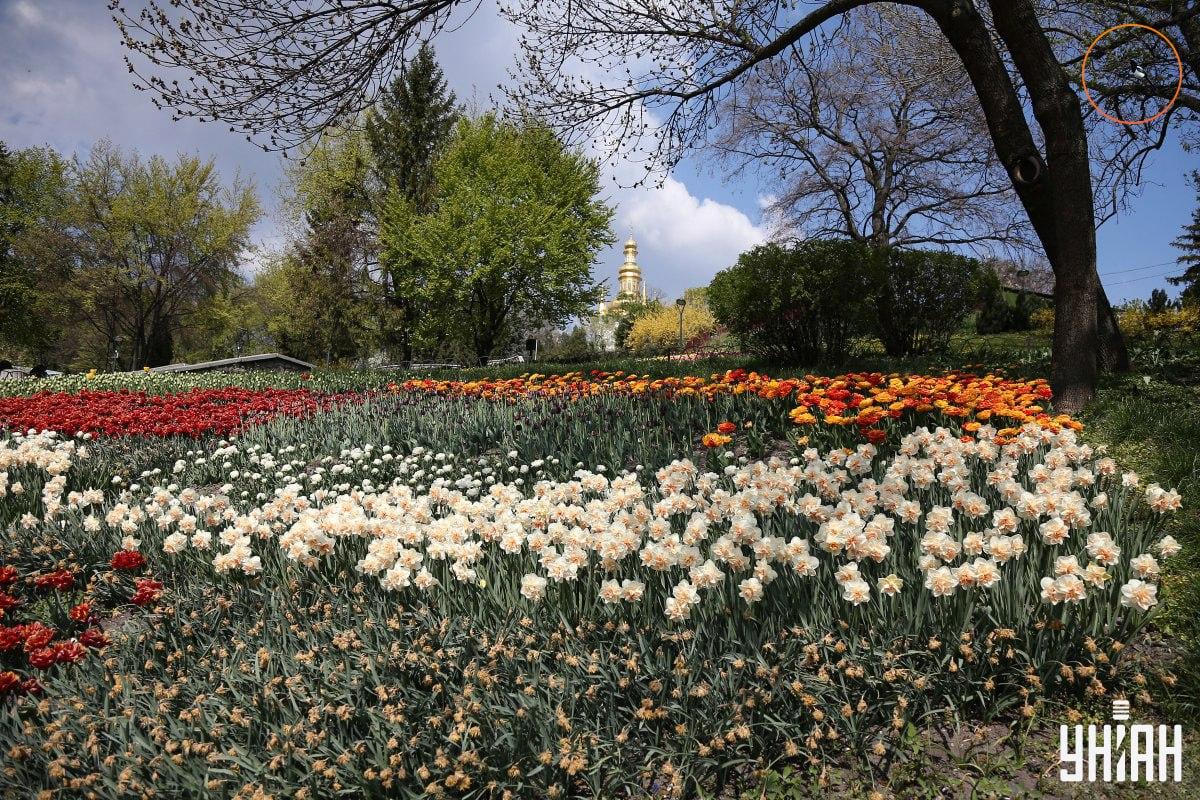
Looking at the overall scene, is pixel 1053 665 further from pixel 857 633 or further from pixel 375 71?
pixel 375 71

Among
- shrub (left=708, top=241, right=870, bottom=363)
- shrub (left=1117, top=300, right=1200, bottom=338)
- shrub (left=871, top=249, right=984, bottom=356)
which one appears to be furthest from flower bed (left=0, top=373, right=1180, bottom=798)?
shrub (left=1117, top=300, right=1200, bottom=338)

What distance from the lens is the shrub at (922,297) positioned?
12.4 meters

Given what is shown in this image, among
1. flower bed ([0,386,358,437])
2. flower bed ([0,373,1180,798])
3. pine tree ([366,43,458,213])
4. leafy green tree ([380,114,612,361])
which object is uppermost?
pine tree ([366,43,458,213])

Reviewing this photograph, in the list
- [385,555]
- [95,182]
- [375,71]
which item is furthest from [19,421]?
[95,182]

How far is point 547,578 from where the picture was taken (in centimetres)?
281

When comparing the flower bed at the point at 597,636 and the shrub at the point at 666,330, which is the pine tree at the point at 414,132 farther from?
the flower bed at the point at 597,636

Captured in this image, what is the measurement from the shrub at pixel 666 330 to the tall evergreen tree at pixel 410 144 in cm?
1235

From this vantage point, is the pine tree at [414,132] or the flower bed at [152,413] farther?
the pine tree at [414,132]

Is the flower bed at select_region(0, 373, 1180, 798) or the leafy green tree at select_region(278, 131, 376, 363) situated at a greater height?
the leafy green tree at select_region(278, 131, 376, 363)

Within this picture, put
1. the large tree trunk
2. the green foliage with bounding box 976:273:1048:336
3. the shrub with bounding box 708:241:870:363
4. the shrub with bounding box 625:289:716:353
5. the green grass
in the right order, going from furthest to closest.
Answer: the shrub with bounding box 625:289:716:353
the green foliage with bounding box 976:273:1048:336
the shrub with bounding box 708:241:870:363
the large tree trunk
the green grass

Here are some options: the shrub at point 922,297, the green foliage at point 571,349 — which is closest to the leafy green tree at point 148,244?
the green foliage at point 571,349

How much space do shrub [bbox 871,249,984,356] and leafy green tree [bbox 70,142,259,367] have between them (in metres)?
33.9

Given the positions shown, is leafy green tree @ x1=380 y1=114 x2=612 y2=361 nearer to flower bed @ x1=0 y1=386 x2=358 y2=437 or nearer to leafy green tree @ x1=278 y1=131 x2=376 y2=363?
leafy green tree @ x1=278 y1=131 x2=376 y2=363

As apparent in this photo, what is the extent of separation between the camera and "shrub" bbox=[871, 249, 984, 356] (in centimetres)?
1238
